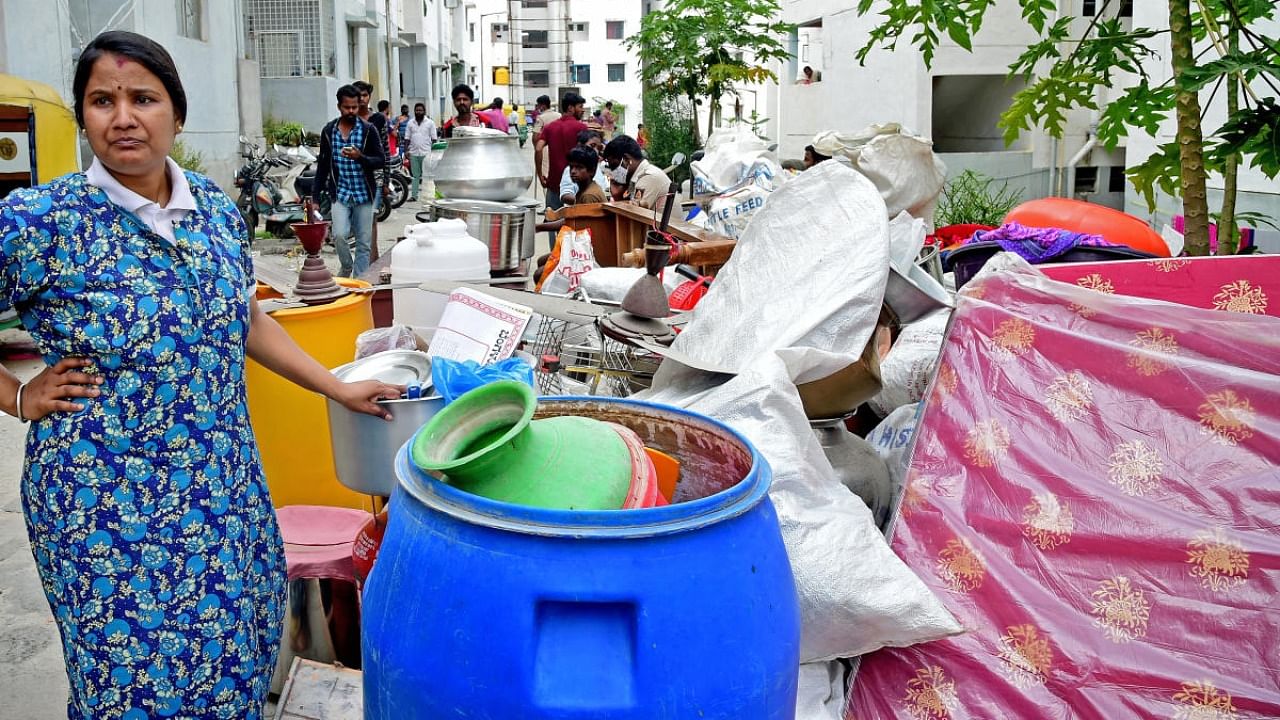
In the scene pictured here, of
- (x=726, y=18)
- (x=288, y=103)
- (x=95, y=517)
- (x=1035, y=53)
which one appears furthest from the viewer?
(x=288, y=103)

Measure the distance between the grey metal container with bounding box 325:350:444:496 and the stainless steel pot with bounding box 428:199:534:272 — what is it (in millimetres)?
2561

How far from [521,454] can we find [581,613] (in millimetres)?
294

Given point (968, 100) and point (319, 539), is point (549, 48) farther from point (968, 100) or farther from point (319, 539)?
point (319, 539)

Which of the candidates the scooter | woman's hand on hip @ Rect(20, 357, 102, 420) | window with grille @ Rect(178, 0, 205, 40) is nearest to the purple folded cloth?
woman's hand on hip @ Rect(20, 357, 102, 420)

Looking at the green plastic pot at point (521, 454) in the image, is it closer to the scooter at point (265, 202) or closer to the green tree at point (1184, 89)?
the green tree at point (1184, 89)

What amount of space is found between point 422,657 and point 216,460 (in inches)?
31.3

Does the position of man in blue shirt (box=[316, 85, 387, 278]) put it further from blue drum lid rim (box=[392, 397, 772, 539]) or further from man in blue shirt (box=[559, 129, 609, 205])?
blue drum lid rim (box=[392, 397, 772, 539])

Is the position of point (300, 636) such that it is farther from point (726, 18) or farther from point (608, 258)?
point (726, 18)

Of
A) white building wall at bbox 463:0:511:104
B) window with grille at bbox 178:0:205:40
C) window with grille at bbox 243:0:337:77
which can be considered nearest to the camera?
window with grille at bbox 178:0:205:40

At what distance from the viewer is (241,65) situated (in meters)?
16.4

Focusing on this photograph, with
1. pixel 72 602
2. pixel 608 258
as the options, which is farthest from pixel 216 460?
pixel 608 258

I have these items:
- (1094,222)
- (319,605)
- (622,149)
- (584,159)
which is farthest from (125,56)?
(622,149)

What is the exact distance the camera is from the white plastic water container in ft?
12.6

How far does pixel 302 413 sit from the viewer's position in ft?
10.8
